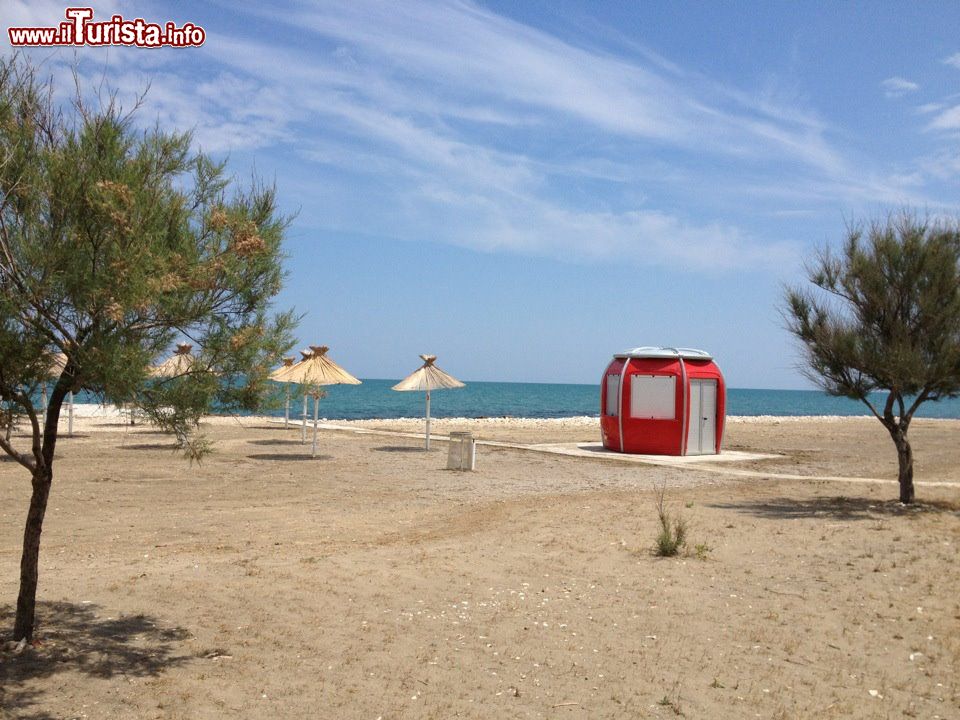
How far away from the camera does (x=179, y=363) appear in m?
5.48

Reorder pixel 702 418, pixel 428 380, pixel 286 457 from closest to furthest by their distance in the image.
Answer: pixel 286 457 < pixel 702 418 < pixel 428 380

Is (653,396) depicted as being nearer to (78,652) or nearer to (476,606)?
(476,606)

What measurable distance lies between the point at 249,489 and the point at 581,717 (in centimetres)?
1053

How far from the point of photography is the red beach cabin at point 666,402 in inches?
852

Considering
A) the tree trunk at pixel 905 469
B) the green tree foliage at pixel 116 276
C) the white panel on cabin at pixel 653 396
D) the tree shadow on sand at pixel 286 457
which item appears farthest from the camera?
the white panel on cabin at pixel 653 396

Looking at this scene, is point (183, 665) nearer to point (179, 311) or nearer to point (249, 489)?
point (179, 311)

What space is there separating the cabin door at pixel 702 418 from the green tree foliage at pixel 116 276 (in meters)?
17.7

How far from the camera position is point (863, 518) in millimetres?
12430

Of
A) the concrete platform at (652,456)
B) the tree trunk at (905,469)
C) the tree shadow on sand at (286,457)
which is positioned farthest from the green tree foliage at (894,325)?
the tree shadow on sand at (286,457)

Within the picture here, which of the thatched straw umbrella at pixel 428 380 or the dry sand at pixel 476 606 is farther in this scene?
the thatched straw umbrella at pixel 428 380

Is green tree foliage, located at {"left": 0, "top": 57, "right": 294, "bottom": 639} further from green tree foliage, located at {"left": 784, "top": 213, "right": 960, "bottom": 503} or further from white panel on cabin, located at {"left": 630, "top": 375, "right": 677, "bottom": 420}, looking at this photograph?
white panel on cabin, located at {"left": 630, "top": 375, "right": 677, "bottom": 420}

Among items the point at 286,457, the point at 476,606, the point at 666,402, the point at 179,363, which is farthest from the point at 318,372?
the point at 179,363

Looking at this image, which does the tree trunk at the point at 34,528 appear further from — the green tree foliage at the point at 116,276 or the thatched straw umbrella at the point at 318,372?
the thatched straw umbrella at the point at 318,372

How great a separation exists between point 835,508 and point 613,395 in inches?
377
